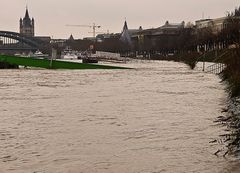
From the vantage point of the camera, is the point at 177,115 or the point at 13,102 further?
the point at 13,102

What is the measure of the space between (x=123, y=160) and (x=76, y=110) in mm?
11374

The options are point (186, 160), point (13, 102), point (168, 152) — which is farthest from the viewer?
point (13, 102)

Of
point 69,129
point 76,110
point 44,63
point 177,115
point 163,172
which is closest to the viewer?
point 163,172

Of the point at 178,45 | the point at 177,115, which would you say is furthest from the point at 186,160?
the point at 178,45

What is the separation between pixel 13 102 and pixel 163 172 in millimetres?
18116

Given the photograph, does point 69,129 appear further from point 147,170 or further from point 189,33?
point 189,33

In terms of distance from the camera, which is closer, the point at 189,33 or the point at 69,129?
the point at 69,129

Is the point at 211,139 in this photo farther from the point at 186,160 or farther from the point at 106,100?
the point at 106,100

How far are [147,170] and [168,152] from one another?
212 centimetres

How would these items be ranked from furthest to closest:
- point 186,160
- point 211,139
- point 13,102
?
point 13,102 → point 211,139 → point 186,160

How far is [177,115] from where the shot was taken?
22594 mm

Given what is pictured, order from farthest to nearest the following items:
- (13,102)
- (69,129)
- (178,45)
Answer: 1. (178,45)
2. (13,102)
3. (69,129)

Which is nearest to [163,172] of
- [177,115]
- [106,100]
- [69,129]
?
[69,129]

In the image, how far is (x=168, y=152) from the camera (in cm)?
1427
